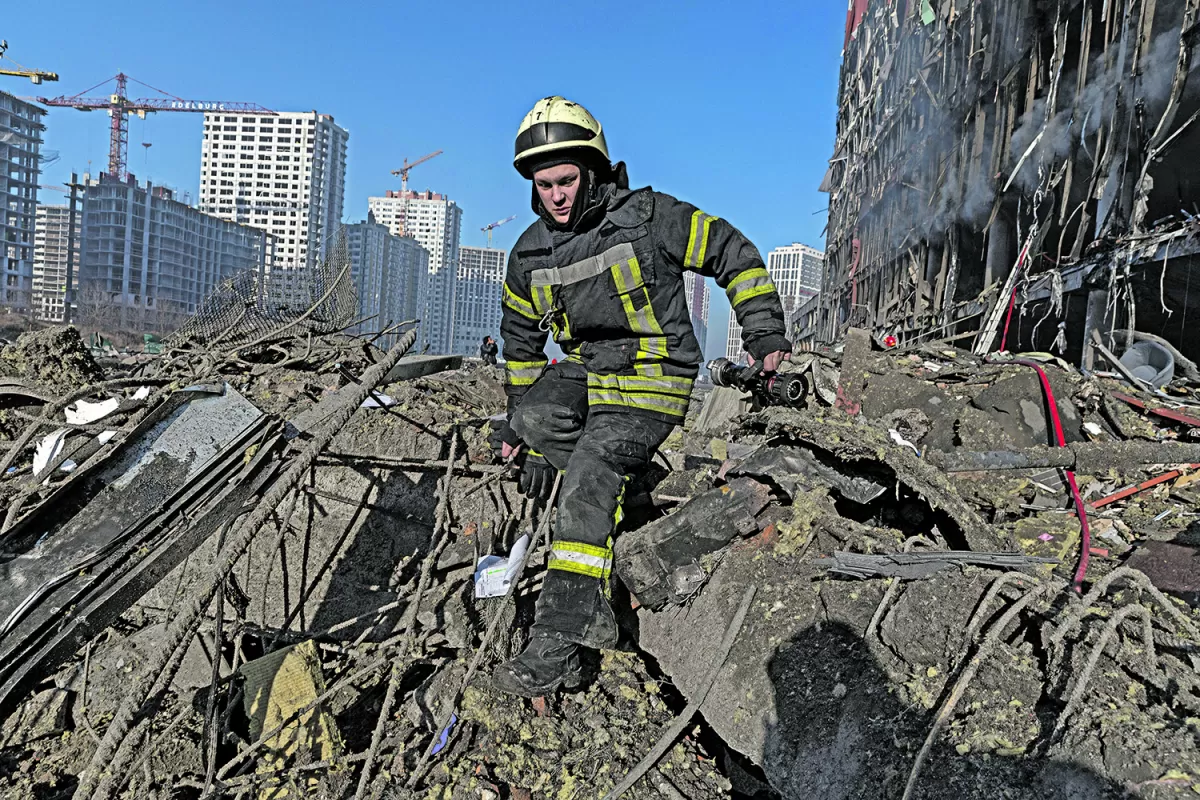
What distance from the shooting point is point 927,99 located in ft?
56.8

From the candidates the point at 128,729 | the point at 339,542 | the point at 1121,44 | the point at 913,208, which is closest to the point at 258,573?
the point at 339,542

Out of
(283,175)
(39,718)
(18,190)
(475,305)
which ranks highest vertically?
(283,175)

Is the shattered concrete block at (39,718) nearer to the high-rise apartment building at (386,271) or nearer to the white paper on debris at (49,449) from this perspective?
the white paper on debris at (49,449)

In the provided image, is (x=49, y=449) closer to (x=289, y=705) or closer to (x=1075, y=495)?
(x=289, y=705)

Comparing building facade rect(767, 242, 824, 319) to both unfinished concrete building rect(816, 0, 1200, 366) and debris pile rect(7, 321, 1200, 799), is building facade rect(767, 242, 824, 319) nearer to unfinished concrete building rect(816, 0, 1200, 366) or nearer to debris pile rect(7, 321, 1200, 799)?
unfinished concrete building rect(816, 0, 1200, 366)

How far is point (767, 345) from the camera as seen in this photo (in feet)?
8.75

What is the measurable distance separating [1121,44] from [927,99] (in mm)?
9601

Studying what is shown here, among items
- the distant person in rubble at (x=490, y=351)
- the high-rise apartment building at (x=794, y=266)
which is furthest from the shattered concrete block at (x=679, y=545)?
the high-rise apartment building at (x=794, y=266)

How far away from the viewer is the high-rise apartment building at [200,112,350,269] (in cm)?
8725

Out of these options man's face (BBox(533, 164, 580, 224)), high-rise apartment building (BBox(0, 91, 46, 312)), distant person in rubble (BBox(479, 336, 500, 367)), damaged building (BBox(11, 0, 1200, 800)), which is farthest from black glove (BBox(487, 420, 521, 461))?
high-rise apartment building (BBox(0, 91, 46, 312))

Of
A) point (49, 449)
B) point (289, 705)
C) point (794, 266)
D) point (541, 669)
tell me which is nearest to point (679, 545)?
point (541, 669)

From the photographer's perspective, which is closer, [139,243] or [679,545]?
[679,545]

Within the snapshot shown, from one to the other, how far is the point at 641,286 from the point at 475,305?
274ft

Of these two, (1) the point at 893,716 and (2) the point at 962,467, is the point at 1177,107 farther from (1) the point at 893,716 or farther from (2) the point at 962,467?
(1) the point at 893,716
